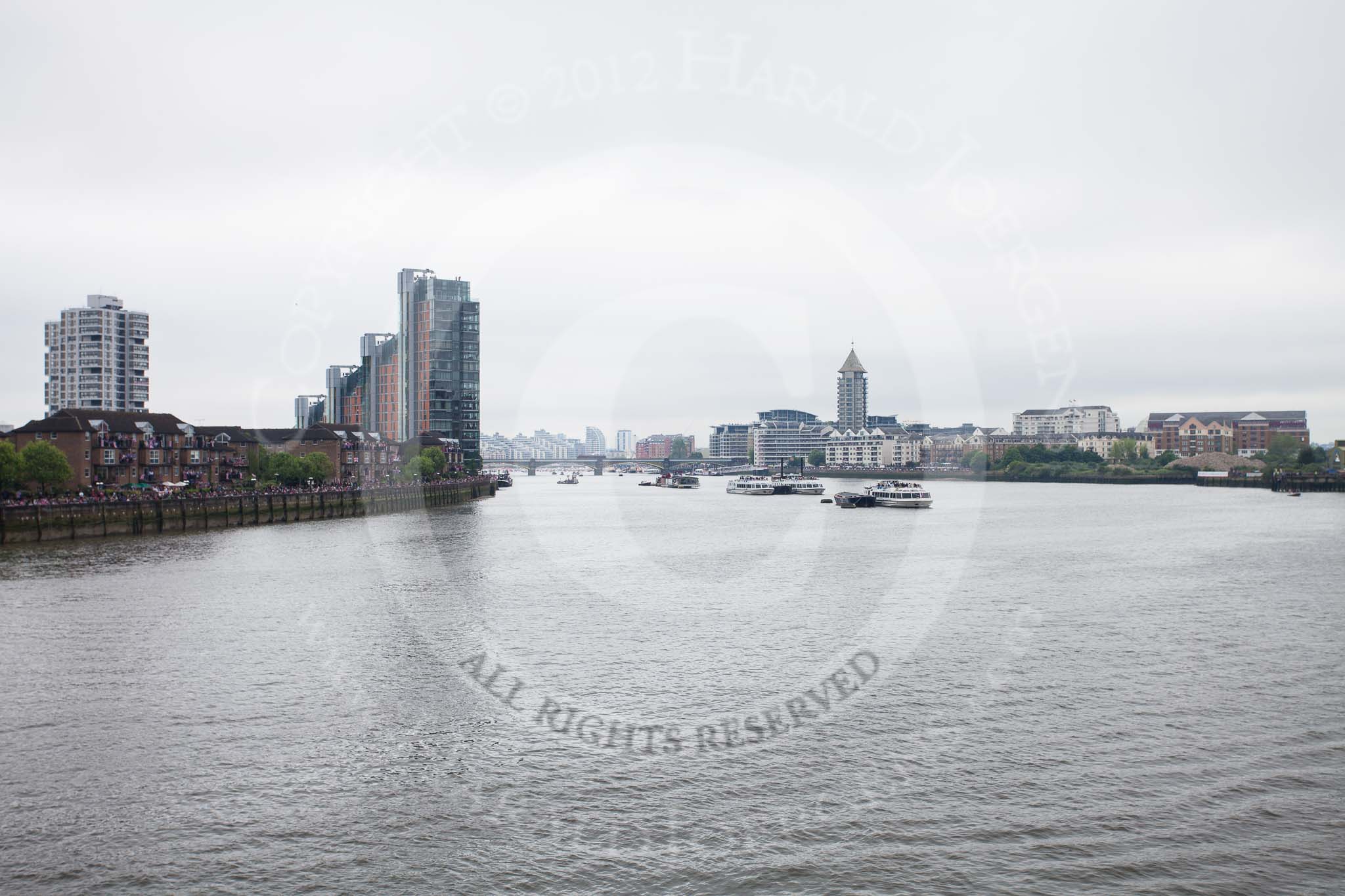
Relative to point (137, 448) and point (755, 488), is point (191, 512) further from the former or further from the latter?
point (755, 488)

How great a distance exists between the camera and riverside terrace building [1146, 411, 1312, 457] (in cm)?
18675

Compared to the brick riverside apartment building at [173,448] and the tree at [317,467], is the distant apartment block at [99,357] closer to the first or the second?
the brick riverside apartment building at [173,448]

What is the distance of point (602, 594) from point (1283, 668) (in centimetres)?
2001

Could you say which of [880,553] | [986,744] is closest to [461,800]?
[986,744]

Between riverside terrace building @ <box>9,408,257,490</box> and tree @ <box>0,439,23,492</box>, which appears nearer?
tree @ <box>0,439,23,492</box>

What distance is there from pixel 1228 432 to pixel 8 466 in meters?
192

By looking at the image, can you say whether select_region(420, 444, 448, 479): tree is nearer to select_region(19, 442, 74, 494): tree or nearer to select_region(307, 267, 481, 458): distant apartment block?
select_region(307, 267, 481, 458): distant apartment block

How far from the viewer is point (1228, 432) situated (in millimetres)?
186625

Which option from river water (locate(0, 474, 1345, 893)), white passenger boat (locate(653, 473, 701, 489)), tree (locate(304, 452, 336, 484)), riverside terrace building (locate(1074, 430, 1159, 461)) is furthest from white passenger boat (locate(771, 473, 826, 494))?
river water (locate(0, 474, 1345, 893))

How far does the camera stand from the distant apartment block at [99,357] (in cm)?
15338

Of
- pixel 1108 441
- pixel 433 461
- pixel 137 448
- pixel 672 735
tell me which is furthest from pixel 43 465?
pixel 1108 441

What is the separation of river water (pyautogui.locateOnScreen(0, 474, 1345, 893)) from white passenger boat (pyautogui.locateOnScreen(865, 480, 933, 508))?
50873 mm

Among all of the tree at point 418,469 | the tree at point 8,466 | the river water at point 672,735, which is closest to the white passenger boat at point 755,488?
the tree at point 418,469

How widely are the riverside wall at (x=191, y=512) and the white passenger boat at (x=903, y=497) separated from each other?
42.1 m
